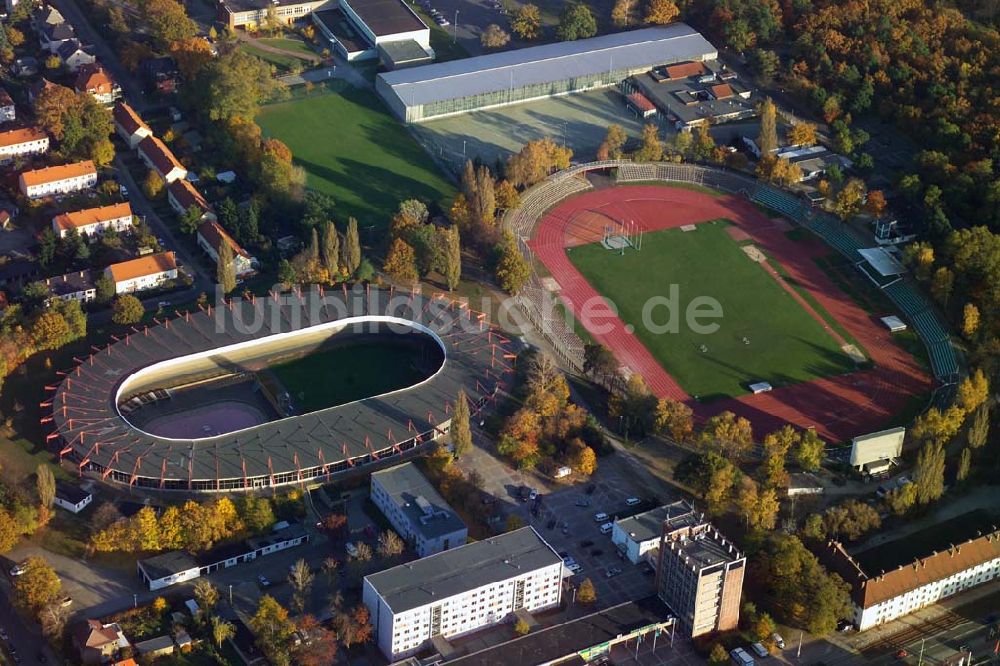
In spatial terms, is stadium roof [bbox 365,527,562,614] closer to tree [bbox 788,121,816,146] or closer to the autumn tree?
the autumn tree

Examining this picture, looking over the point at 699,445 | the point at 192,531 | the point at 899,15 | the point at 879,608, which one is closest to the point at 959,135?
the point at 899,15

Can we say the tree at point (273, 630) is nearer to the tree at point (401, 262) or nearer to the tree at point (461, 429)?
the tree at point (461, 429)

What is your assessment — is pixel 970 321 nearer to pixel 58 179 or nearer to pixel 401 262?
pixel 401 262

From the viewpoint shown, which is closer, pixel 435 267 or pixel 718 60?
pixel 435 267

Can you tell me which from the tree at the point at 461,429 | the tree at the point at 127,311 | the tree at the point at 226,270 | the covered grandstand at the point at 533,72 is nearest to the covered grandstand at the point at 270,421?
the tree at the point at 127,311

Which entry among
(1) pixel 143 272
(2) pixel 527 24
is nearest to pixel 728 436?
(1) pixel 143 272

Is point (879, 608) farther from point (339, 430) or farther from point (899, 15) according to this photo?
point (899, 15)
